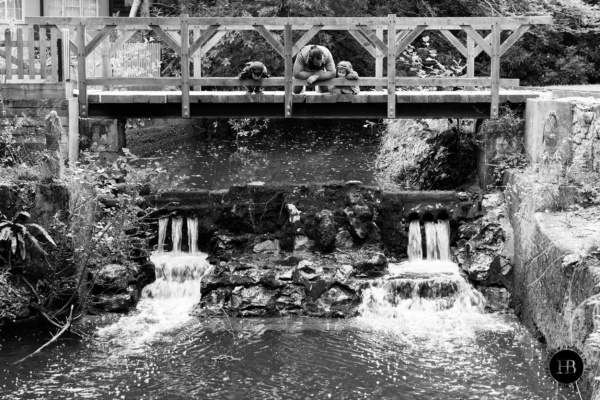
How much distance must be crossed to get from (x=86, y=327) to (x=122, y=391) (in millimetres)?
2565

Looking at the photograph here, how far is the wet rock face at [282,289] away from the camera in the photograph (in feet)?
43.2

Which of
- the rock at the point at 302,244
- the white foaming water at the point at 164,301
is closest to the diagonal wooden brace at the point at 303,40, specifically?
the rock at the point at 302,244

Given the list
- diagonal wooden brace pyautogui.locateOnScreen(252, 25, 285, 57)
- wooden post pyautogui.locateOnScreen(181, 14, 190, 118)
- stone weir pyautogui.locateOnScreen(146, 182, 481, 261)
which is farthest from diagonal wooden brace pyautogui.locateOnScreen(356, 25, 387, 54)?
wooden post pyautogui.locateOnScreen(181, 14, 190, 118)

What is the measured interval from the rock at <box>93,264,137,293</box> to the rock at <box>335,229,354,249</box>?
3.31 m

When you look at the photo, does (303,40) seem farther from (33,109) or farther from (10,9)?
(10,9)

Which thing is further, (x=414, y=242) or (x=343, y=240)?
(x=414, y=242)

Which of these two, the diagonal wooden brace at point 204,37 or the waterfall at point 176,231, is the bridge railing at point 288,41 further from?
the waterfall at point 176,231

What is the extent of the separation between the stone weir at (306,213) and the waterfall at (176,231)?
0.11 metres

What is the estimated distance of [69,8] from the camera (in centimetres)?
2470

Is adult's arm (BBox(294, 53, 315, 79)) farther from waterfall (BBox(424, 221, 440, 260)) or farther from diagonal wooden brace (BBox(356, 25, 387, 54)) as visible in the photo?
waterfall (BBox(424, 221, 440, 260))

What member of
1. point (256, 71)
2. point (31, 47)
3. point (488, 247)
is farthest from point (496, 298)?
point (31, 47)

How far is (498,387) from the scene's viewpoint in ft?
33.9

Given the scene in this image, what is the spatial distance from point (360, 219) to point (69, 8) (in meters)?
13.5

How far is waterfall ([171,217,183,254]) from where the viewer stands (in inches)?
584
